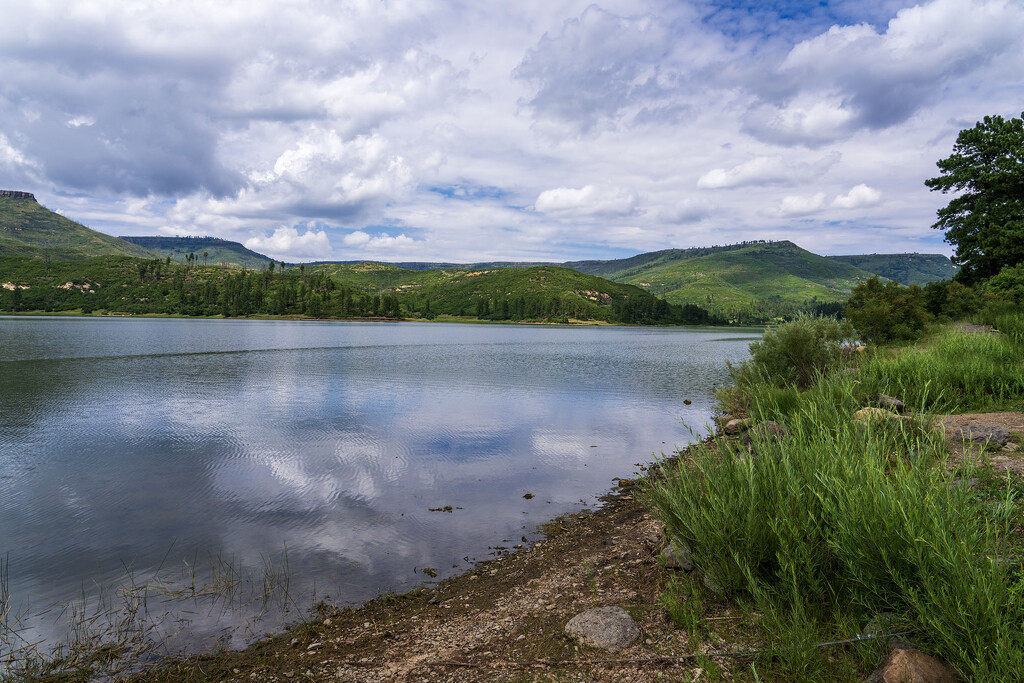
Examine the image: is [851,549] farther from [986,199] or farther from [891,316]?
[986,199]

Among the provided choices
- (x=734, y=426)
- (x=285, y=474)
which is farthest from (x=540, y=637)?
(x=734, y=426)

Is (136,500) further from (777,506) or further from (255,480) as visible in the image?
(777,506)

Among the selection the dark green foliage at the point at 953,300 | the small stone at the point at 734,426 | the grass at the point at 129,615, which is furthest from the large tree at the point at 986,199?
the grass at the point at 129,615

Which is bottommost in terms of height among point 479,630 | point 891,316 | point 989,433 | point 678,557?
point 479,630

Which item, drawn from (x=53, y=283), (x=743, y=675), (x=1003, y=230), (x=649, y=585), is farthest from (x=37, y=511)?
(x=53, y=283)

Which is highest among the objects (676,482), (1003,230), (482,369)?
(1003,230)

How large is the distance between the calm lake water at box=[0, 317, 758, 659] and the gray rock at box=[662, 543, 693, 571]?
1.38 metres

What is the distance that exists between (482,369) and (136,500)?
33232mm

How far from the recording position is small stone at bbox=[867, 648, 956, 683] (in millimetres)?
3652

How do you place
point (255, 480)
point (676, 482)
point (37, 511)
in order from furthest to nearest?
point (255, 480) → point (37, 511) → point (676, 482)

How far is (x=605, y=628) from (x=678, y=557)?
1.52 metres

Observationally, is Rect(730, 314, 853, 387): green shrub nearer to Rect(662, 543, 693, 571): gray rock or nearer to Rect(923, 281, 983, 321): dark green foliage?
Rect(662, 543, 693, 571): gray rock

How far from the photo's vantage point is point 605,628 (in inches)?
219

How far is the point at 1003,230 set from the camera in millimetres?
37062
